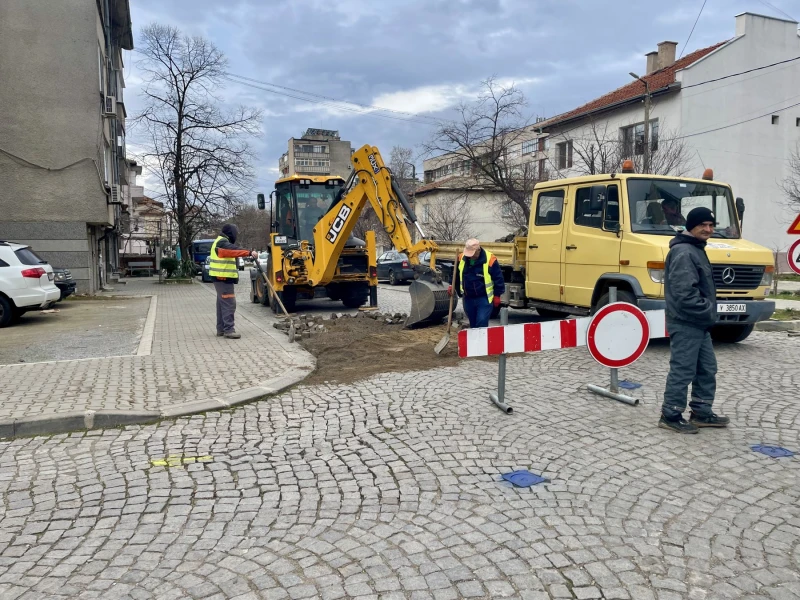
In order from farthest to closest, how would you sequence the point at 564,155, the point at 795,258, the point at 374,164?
the point at 564,155 → the point at 374,164 → the point at 795,258

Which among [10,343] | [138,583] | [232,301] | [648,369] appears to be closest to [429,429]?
[138,583]

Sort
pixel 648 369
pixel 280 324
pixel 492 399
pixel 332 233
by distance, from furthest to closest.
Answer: pixel 332 233, pixel 280 324, pixel 648 369, pixel 492 399

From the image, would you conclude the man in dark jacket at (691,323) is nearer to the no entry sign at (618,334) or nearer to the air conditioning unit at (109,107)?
the no entry sign at (618,334)

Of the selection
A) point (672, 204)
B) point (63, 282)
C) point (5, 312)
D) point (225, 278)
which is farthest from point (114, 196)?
point (672, 204)

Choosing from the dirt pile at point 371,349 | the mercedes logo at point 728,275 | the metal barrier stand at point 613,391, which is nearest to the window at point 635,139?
the mercedes logo at point 728,275

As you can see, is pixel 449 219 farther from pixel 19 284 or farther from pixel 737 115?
pixel 19 284

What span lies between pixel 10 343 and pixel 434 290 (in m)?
6.90

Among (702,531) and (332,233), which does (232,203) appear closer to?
(332,233)

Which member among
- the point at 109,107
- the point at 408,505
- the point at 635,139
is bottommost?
the point at 408,505

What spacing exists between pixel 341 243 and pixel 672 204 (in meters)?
6.72

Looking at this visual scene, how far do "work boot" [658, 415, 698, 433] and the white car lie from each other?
12.0 metres

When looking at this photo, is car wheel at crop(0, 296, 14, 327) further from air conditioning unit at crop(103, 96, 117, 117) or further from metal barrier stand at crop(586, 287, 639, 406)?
air conditioning unit at crop(103, 96, 117, 117)

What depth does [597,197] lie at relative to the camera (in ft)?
30.9

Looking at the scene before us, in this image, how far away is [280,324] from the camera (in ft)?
38.2
